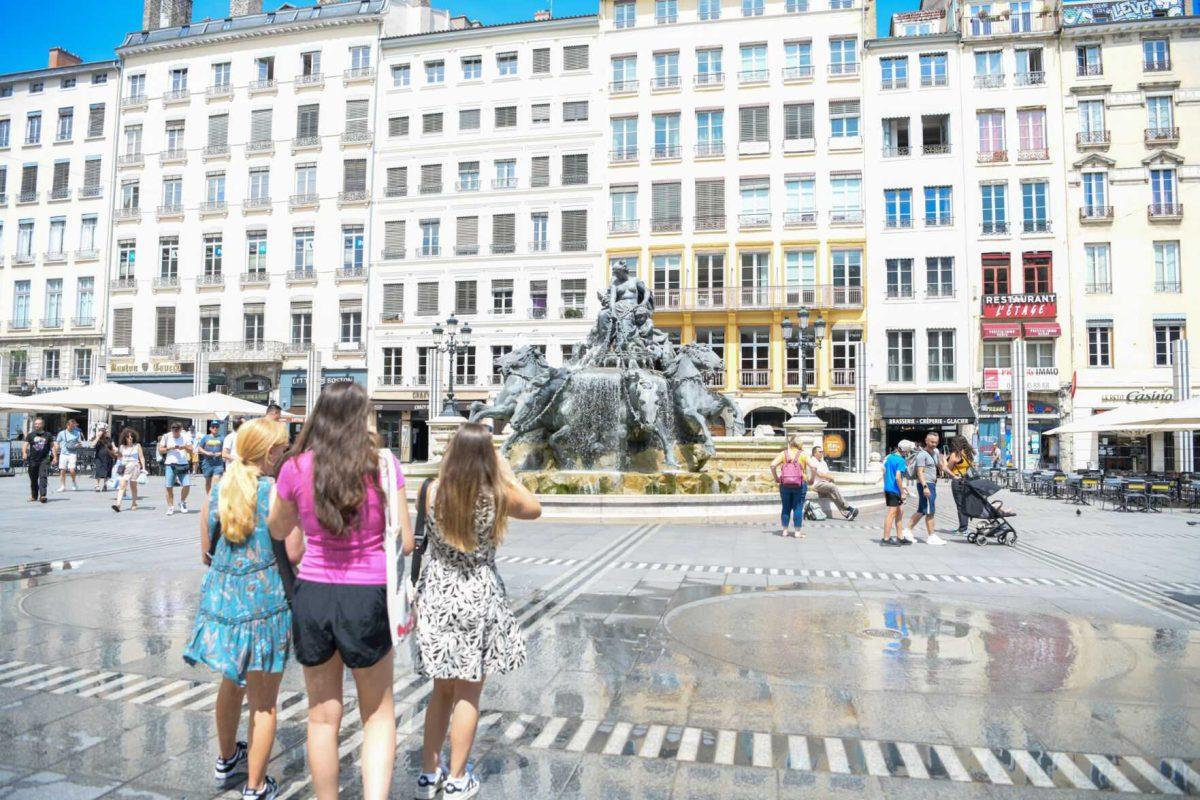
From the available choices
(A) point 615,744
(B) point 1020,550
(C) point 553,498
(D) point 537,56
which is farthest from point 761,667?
(D) point 537,56

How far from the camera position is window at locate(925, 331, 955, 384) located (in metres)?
36.6

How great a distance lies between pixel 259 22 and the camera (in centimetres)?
4503

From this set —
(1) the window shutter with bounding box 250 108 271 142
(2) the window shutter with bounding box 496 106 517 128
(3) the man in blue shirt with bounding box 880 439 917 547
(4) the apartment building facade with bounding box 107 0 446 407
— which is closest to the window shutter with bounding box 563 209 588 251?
(2) the window shutter with bounding box 496 106 517 128

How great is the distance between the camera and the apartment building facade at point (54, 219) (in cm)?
4494

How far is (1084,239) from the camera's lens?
1420 inches

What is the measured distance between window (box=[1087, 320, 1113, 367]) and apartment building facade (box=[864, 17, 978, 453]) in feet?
16.9

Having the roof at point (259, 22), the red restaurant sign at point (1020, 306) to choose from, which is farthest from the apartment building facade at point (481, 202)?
the red restaurant sign at point (1020, 306)

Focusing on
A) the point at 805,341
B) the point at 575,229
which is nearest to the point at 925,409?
the point at 805,341

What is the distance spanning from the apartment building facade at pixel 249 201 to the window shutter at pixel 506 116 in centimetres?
726

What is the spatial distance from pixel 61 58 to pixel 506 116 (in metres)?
29.7

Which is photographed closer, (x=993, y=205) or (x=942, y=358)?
(x=942, y=358)

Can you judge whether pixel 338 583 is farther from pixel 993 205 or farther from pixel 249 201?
pixel 249 201

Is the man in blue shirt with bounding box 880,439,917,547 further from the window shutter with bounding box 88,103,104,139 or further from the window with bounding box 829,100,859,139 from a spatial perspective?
the window shutter with bounding box 88,103,104,139

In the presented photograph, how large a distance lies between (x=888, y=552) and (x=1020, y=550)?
227 cm
